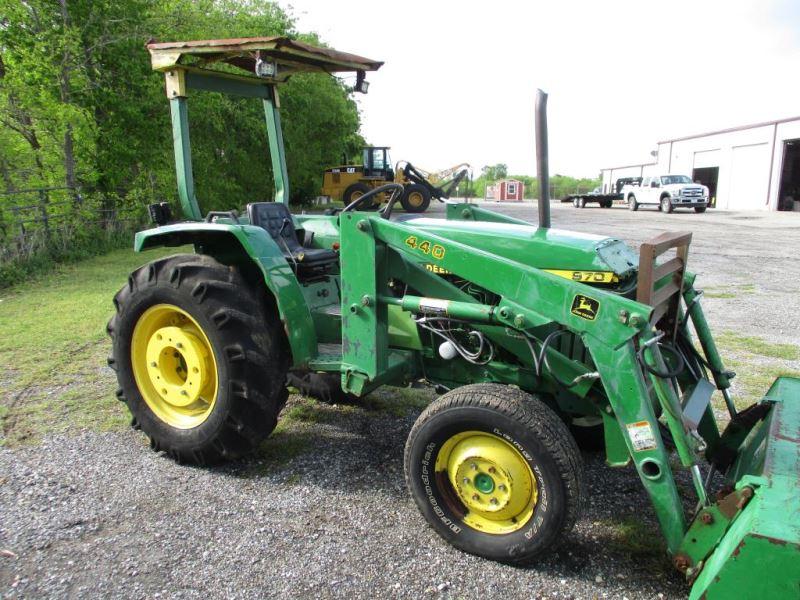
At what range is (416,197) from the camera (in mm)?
21922

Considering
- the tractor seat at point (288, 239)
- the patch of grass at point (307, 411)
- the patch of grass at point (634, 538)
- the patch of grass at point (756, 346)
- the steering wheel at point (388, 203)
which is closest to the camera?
the patch of grass at point (634, 538)

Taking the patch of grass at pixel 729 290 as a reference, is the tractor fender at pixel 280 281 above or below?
above

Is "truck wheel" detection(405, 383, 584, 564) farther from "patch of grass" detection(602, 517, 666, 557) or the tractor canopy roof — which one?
the tractor canopy roof

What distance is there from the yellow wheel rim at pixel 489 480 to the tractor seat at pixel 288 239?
151 cm

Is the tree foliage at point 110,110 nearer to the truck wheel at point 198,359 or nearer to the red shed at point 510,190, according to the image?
the truck wheel at point 198,359

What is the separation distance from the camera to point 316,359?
123 inches

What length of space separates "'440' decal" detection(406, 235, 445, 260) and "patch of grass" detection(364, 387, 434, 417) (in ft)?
5.55

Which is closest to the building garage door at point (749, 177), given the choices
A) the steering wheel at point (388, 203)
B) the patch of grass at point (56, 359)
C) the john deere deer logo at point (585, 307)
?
the patch of grass at point (56, 359)

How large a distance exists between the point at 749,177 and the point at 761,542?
119 feet

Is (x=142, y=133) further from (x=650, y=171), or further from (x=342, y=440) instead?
(x=650, y=171)

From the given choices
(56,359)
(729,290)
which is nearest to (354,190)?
(729,290)

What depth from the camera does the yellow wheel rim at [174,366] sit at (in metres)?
3.31

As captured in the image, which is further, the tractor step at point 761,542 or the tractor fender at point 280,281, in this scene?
the tractor fender at point 280,281

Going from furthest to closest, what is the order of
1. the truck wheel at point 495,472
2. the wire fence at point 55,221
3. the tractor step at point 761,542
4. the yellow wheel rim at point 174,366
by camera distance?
the wire fence at point 55,221, the yellow wheel rim at point 174,366, the truck wheel at point 495,472, the tractor step at point 761,542
